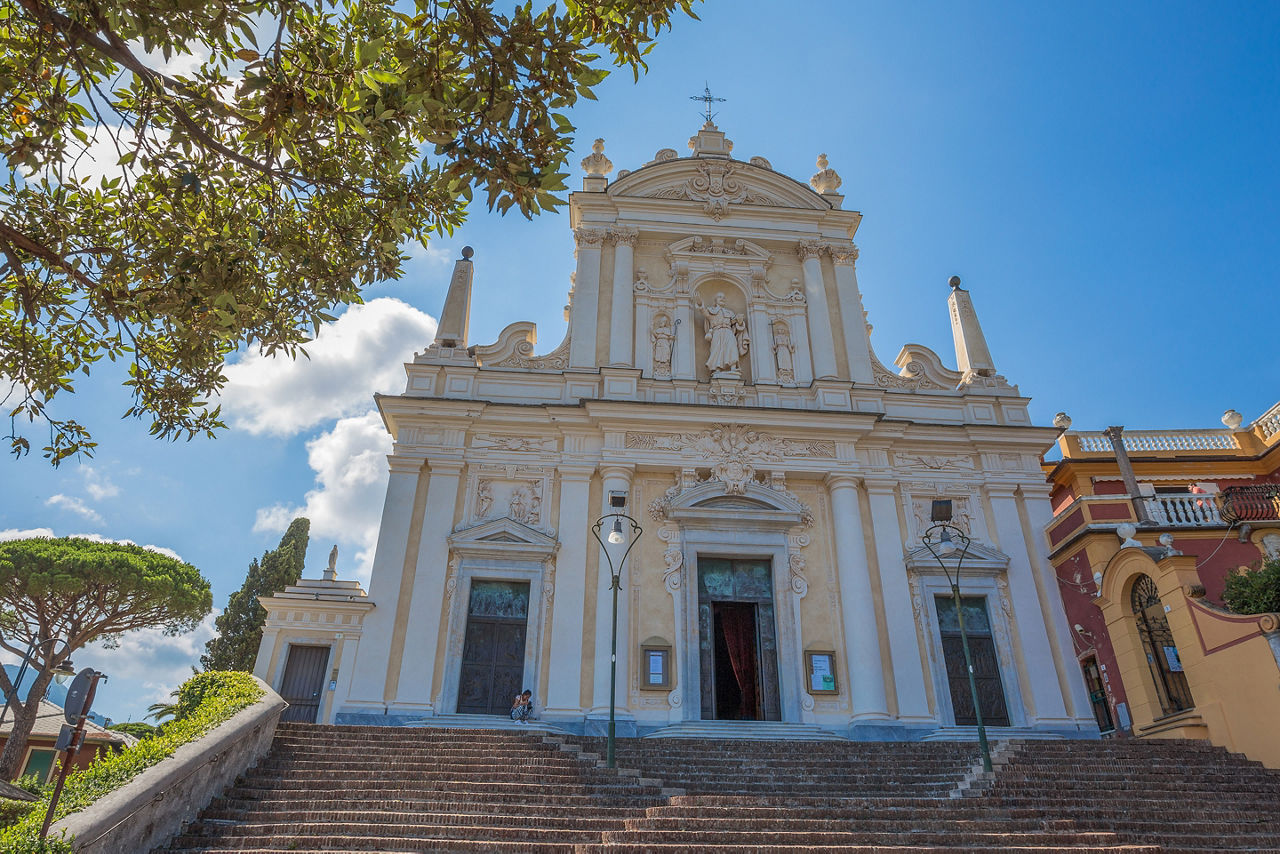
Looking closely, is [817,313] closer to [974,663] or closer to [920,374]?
[920,374]

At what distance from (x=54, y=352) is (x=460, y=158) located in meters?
4.46

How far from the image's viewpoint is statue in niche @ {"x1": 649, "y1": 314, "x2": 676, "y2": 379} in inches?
671

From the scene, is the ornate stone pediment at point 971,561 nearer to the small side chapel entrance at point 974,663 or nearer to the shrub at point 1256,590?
the small side chapel entrance at point 974,663

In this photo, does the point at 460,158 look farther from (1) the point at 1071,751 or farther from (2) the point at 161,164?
(1) the point at 1071,751

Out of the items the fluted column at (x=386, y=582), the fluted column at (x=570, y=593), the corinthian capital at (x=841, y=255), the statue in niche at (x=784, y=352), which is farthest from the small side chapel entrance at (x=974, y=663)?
the fluted column at (x=386, y=582)

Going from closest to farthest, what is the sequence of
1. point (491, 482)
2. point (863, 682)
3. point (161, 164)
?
point (161, 164), point (863, 682), point (491, 482)

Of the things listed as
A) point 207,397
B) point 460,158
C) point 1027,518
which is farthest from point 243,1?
point 1027,518

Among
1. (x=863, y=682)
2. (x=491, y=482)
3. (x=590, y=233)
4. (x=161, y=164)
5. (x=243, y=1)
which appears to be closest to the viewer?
(x=243, y=1)

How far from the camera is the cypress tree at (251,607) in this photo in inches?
947

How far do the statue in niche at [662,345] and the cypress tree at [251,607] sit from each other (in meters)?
14.4

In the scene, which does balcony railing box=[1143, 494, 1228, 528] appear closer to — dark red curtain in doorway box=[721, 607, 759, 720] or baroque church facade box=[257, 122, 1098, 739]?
baroque church facade box=[257, 122, 1098, 739]

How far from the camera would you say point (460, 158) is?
4902mm

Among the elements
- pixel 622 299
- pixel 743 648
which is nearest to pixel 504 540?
pixel 743 648

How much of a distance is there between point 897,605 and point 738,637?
3019 millimetres
